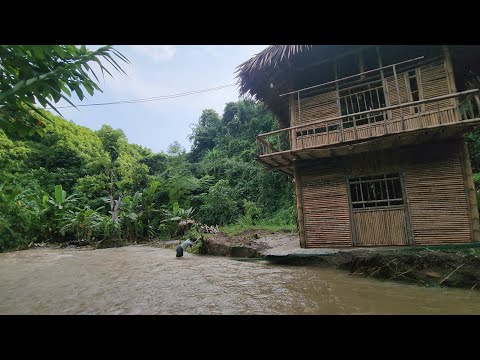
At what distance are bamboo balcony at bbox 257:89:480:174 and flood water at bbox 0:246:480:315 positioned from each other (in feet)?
11.4

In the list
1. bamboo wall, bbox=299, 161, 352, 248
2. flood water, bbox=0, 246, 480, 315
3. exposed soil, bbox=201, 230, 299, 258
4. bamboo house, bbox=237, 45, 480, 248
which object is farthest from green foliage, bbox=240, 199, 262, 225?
flood water, bbox=0, 246, 480, 315

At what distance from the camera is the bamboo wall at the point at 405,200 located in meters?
7.43

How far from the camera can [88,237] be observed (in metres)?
15.5

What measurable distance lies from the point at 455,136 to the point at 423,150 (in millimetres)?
781

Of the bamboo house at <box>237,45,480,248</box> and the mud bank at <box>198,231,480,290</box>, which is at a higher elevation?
the bamboo house at <box>237,45,480,248</box>

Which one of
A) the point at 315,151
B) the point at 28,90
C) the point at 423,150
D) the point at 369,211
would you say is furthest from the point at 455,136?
the point at 28,90

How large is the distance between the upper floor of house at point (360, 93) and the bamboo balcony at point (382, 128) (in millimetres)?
22

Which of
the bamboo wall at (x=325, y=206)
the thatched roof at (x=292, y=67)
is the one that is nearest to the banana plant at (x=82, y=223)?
the thatched roof at (x=292, y=67)

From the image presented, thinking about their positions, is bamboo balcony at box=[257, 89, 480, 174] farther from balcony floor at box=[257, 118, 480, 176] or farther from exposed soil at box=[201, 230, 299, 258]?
exposed soil at box=[201, 230, 299, 258]

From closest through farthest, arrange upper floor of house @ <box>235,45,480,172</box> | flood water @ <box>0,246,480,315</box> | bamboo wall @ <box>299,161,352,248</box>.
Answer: flood water @ <box>0,246,480,315</box>
upper floor of house @ <box>235,45,480,172</box>
bamboo wall @ <box>299,161,352,248</box>

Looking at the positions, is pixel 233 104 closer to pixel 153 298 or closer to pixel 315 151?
pixel 315 151

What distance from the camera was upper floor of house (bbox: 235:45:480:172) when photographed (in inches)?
298

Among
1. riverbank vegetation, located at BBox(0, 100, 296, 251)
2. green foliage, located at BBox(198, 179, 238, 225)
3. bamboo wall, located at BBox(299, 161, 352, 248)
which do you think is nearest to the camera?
bamboo wall, located at BBox(299, 161, 352, 248)

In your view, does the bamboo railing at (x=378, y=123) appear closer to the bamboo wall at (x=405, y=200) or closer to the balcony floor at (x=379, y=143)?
the balcony floor at (x=379, y=143)
